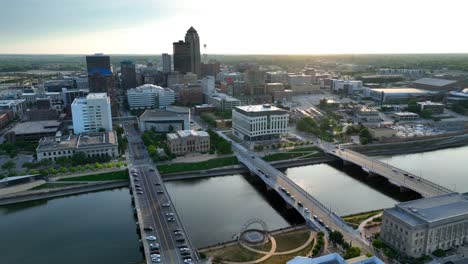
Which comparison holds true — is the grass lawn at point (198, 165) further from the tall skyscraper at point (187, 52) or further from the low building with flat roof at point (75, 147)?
the tall skyscraper at point (187, 52)

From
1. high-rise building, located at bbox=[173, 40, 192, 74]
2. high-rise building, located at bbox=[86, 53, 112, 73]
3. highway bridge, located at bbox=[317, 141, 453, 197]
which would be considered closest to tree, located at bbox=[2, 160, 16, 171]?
highway bridge, located at bbox=[317, 141, 453, 197]

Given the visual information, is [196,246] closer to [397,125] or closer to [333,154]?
[333,154]

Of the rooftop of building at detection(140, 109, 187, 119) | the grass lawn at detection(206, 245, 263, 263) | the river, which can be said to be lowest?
the river

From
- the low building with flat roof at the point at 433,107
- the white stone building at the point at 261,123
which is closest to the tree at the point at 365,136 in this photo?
the white stone building at the point at 261,123

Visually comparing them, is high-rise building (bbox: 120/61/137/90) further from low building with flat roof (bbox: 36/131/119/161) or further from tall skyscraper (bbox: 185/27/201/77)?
low building with flat roof (bbox: 36/131/119/161)

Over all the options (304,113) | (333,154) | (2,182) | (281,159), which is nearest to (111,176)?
(2,182)

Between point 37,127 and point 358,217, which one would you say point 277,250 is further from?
point 37,127

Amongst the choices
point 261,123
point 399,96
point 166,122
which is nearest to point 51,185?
point 166,122
